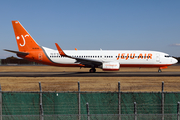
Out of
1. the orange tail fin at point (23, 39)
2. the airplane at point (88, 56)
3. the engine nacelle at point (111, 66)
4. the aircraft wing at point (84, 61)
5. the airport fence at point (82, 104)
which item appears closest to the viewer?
the airport fence at point (82, 104)

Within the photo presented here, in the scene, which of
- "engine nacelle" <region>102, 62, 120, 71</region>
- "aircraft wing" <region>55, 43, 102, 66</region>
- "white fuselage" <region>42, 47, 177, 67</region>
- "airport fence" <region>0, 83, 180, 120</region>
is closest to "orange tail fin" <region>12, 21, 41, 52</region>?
"white fuselage" <region>42, 47, 177, 67</region>

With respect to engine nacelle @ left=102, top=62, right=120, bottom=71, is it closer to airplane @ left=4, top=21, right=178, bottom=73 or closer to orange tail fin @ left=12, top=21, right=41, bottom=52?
airplane @ left=4, top=21, right=178, bottom=73

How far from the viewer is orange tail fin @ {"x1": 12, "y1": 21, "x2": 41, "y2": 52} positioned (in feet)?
122

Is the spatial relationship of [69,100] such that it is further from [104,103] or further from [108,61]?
[108,61]

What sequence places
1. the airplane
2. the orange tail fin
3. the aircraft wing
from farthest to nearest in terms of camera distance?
1. the orange tail fin
2. the airplane
3. the aircraft wing

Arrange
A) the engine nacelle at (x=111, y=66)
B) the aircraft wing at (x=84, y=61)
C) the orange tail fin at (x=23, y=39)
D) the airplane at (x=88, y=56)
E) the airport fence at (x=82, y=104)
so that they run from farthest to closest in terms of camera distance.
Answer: the orange tail fin at (x=23, y=39) → the airplane at (x=88, y=56) → the aircraft wing at (x=84, y=61) → the engine nacelle at (x=111, y=66) → the airport fence at (x=82, y=104)

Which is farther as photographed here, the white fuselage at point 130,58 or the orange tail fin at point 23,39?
the orange tail fin at point 23,39

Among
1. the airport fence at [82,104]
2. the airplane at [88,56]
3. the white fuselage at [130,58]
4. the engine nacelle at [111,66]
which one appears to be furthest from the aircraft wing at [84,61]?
the airport fence at [82,104]

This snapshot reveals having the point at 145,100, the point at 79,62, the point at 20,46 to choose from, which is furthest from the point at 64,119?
the point at 20,46

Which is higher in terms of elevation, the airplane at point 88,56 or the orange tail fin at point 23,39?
the orange tail fin at point 23,39

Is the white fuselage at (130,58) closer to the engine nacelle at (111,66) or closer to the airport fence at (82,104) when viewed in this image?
the engine nacelle at (111,66)

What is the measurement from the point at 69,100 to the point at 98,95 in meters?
1.22

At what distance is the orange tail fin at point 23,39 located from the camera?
37.2 metres

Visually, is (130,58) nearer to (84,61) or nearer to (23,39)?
(84,61)
